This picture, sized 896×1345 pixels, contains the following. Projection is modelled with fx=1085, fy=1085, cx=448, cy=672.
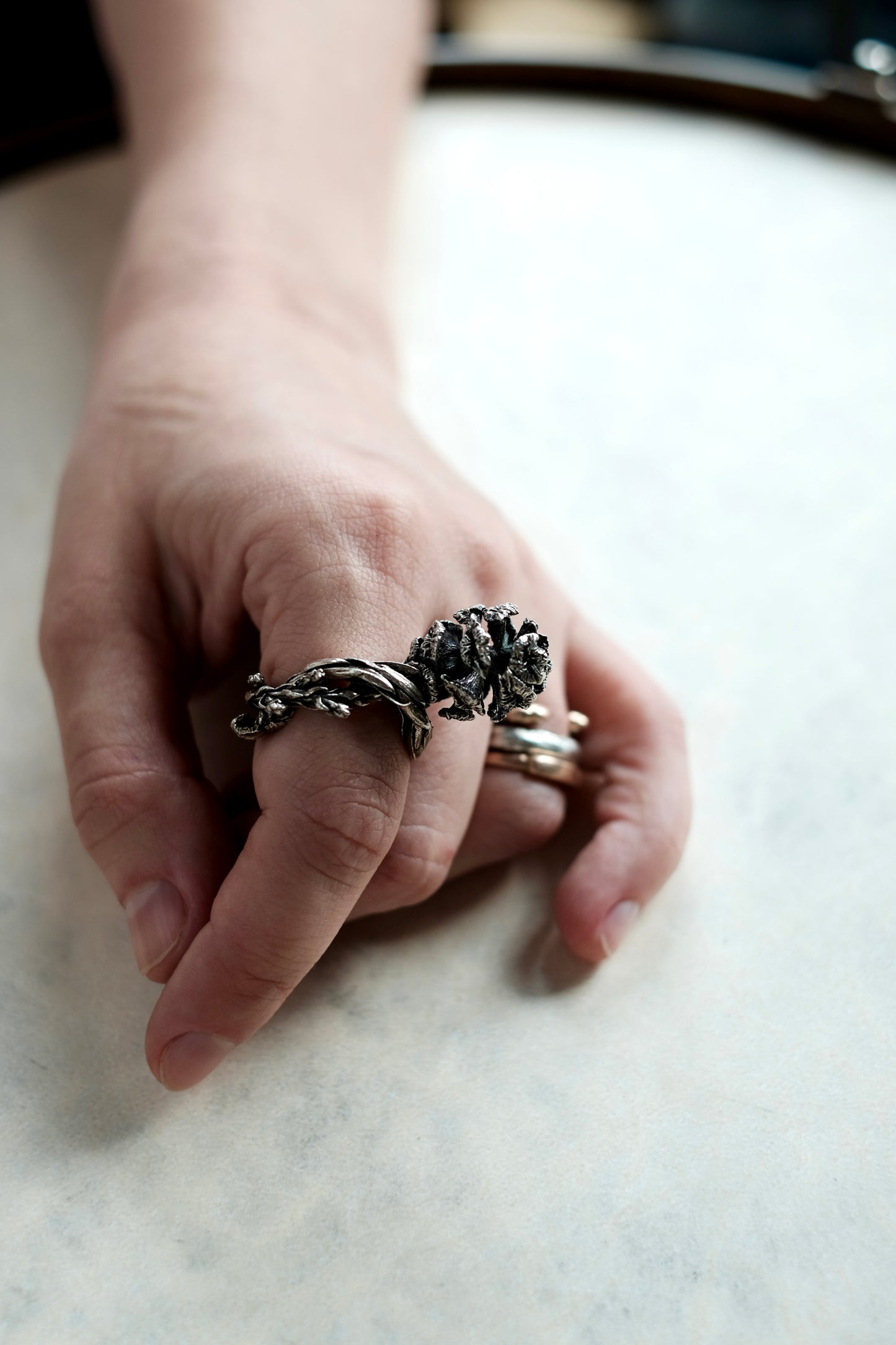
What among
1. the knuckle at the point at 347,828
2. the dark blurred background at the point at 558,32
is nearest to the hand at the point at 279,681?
the knuckle at the point at 347,828

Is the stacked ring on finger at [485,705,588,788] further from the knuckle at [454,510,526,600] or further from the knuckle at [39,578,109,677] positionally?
the knuckle at [39,578,109,677]

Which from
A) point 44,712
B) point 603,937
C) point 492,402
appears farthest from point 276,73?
point 603,937

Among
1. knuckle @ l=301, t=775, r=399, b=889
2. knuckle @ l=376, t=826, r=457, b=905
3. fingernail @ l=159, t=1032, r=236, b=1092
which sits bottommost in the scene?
fingernail @ l=159, t=1032, r=236, b=1092

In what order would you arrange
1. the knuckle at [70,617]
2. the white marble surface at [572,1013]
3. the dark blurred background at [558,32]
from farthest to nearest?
the dark blurred background at [558,32], the knuckle at [70,617], the white marble surface at [572,1013]

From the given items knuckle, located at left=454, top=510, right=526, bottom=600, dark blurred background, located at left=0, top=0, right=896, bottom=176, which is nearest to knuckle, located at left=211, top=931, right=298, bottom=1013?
knuckle, located at left=454, top=510, right=526, bottom=600

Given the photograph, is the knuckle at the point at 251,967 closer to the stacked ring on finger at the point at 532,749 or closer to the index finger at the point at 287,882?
the index finger at the point at 287,882

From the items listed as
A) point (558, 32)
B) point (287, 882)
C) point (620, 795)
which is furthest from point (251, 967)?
point (558, 32)
